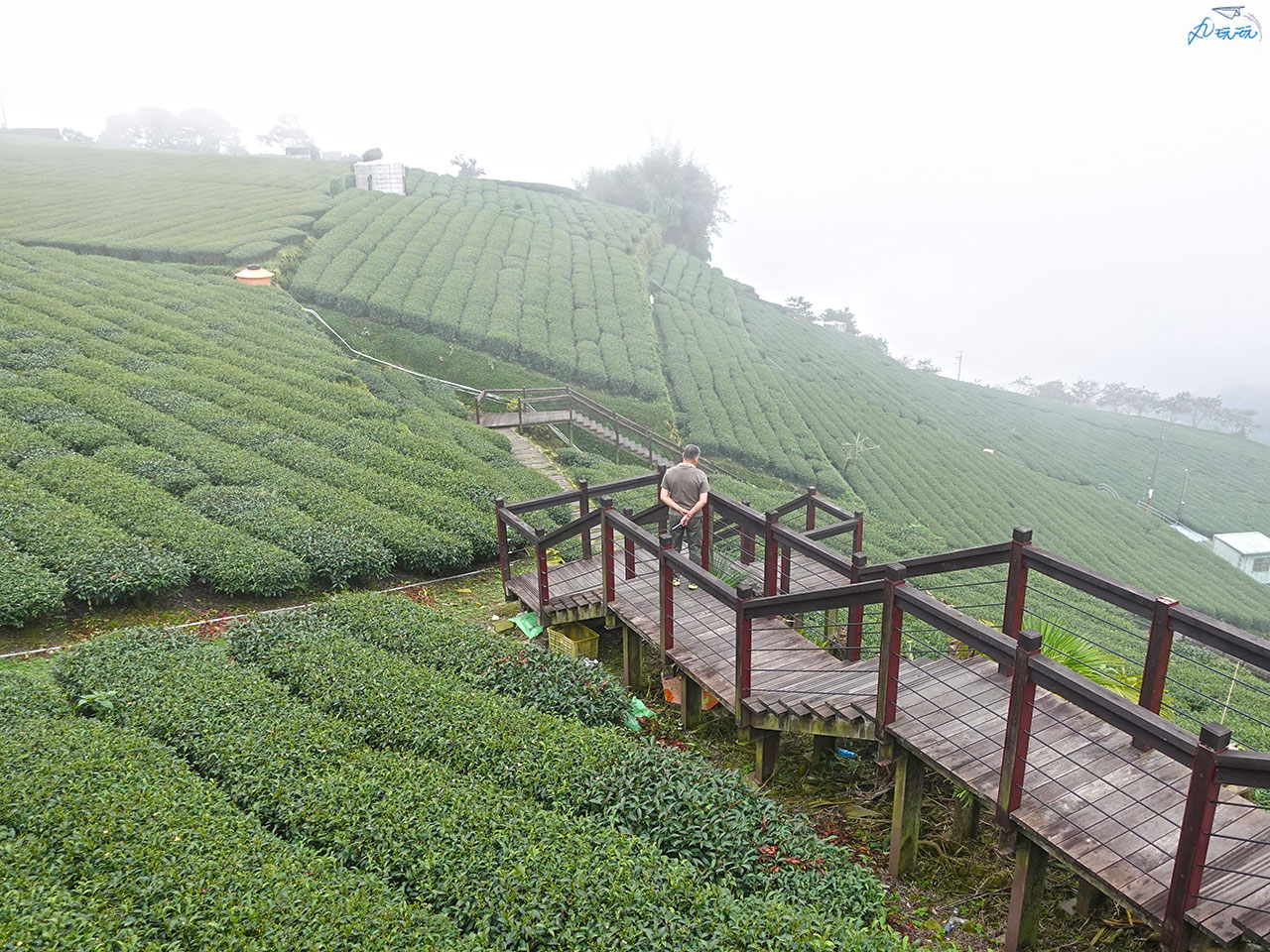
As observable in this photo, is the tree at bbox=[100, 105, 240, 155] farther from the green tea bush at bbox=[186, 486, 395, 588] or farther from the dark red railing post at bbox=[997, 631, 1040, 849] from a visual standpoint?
the dark red railing post at bbox=[997, 631, 1040, 849]

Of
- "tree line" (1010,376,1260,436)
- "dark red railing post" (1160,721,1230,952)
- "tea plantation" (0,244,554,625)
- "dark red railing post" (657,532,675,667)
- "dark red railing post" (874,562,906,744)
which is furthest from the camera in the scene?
"tree line" (1010,376,1260,436)

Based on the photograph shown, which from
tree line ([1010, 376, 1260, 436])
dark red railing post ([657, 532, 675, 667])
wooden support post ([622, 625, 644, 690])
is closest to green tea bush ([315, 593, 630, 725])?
wooden support post ([622, 625, 644, 690])

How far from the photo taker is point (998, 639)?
4934 mm

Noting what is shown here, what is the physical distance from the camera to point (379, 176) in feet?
158

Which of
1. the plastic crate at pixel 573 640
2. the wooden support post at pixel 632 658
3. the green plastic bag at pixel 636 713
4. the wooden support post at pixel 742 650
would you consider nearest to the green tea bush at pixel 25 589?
the plastic crate at pixel 573 640

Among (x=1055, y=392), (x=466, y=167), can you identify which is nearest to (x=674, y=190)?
(x=466, y=167)

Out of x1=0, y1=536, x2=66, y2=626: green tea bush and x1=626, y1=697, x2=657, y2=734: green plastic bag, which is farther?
x1=0, y1=536, x2=66, y2=626: green tea bush

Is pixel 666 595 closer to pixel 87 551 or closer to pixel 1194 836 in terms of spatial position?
pixel 1194 836

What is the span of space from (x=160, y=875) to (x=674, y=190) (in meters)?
68.6

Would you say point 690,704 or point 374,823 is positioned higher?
point 374,823

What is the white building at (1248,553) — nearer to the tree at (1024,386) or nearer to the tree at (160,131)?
the tree at (1024,386)

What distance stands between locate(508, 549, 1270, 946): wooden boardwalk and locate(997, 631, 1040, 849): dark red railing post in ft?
0.27

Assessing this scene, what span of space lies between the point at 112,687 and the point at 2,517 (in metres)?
4.57

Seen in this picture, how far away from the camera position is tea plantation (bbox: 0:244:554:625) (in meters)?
9.98
